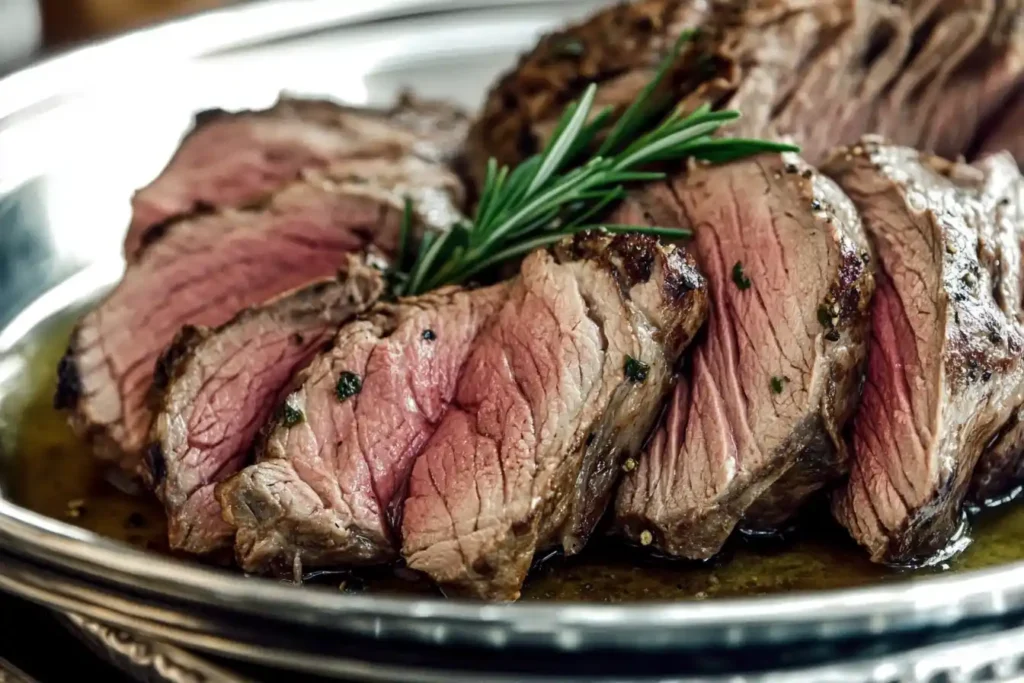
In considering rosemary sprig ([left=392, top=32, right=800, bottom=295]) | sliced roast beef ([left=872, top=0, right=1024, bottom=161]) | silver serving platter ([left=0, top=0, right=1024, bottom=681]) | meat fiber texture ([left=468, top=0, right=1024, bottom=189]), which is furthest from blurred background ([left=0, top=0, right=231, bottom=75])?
sliced roast beef ([left=872, top=0, right=1024, bottom=161])

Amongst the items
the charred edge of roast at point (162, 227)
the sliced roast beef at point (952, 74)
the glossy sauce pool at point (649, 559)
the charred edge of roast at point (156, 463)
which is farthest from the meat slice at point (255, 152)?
the sliced roast beef at point (952, 74)

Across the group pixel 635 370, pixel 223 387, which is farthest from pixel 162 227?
pixel 635 370

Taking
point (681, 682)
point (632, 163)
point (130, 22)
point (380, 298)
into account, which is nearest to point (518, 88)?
point (632, 163)

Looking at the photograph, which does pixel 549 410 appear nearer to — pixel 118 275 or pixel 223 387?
pixel 223 387

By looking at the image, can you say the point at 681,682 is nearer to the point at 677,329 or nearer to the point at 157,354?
the point at 677,329

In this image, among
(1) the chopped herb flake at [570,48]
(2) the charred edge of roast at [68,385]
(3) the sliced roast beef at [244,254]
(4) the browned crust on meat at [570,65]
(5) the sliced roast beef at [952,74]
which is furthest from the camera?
(1) the chopped herb flake at [570,48]

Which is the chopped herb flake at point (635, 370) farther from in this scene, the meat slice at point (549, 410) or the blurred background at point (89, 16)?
the blurred background at point (89, 16)
